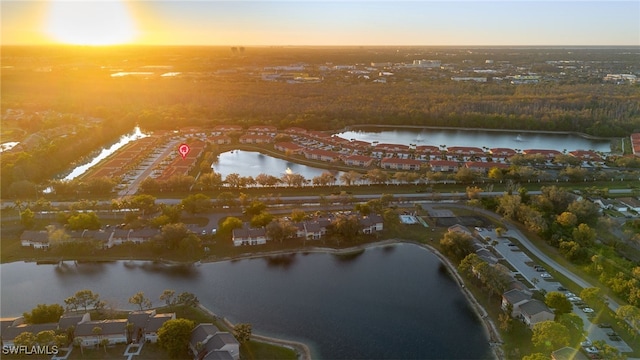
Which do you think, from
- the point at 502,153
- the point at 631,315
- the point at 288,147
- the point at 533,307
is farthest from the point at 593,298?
the point at 288,147

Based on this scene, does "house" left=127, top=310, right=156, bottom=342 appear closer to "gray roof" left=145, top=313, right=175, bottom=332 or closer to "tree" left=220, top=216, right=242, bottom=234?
"gray roof" left=145, top=313, right=175, bottom=332

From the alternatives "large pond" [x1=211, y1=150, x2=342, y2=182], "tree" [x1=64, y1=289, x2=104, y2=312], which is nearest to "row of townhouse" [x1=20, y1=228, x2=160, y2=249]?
"tree" [x1=64, y1=289, x2=104, y2=312]

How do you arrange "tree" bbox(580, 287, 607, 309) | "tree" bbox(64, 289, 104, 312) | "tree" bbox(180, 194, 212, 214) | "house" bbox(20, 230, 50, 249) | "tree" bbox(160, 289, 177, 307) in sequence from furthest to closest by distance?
"tree" bbox(180, 194, 212, 214)
"house" bbox(20, 230, 50, 249)
"tree" bbox(160, 289, 177, 307)
"tree" bbox(580, 287, 607, 309)
"tree" bbox(64, 289, 104, 312)

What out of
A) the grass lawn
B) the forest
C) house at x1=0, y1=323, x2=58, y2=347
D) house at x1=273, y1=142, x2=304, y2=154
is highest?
the forest

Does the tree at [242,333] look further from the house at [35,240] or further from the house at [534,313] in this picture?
the house at [35,240]

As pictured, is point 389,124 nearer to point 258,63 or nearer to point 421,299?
point 421,299

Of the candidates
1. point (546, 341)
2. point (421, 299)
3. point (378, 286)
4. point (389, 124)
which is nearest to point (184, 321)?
point (378, 286)

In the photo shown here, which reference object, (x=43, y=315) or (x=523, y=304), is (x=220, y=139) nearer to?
(x=43, y=315)
